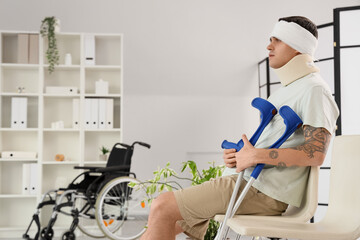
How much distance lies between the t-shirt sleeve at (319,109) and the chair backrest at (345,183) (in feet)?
0.61

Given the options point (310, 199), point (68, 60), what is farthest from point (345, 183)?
point (68, 60)

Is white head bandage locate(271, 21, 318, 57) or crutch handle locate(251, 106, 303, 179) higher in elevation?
white head bandage locate(271, 21, 318, 57)

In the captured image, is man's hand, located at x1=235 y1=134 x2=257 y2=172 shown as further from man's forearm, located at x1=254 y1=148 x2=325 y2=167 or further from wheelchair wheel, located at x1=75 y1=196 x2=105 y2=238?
wheelchair wheel, located at x1=75 y1=196 x2=105 y2=238

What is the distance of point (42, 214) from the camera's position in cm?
538

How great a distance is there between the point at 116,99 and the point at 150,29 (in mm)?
1263

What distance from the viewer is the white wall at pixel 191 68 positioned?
6.40 m

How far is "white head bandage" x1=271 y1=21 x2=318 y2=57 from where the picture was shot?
1.96m

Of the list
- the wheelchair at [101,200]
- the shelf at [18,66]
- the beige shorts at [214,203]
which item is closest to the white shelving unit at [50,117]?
the shelf at [18,66]

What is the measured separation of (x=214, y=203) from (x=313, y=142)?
0.40m

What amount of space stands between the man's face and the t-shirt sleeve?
215 mm

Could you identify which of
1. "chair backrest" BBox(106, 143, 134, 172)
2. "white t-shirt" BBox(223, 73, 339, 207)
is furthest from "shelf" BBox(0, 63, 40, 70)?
"white t-shirt" BBox(223, 73, 339, 207)

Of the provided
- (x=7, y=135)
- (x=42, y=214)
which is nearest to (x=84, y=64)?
(x=7, y=135)

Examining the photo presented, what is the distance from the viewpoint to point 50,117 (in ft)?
18.0

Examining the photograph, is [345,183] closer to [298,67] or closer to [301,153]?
[301,153]
